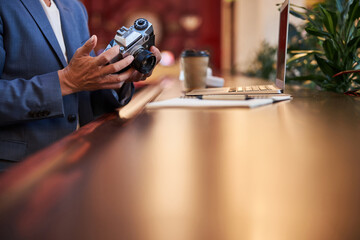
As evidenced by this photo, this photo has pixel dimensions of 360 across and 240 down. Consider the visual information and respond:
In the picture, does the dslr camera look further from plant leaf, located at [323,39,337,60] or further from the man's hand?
plant leaf, located at [323,39,337,60]

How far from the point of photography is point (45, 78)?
0.81 metres

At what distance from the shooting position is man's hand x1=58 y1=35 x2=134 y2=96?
0.77m

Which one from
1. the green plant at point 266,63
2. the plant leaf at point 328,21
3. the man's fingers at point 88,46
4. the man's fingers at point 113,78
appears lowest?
the green plant at point 266,63

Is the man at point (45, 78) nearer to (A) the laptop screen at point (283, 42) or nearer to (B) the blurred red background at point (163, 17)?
(A) the laptop screen at point (283, 42)

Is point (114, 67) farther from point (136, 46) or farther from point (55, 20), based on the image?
point (55, 20)

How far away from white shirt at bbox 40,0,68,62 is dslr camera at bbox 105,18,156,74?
25cm

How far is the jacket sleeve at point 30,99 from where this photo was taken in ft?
2.54

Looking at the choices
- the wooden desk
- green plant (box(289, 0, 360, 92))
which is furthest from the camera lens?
green plant (box(289, 0, 360, 92))

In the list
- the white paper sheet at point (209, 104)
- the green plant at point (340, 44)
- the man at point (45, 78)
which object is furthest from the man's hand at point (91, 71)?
the green plant at point (340, 44)

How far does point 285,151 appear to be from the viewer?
0.39 metres

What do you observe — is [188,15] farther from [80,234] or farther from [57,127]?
[80,234]

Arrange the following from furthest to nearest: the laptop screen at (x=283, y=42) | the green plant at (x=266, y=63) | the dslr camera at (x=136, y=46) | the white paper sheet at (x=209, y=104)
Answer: the green plant at (x=266, y=63), the laptop screen at (x=283, y=42), the dslr camera at (x=136, y=46), the white paper sheet at (x=209, y=104)

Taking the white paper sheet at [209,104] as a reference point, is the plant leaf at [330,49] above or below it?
above

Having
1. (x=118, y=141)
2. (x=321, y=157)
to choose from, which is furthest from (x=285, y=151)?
(x=118, y=141)
